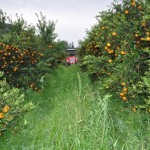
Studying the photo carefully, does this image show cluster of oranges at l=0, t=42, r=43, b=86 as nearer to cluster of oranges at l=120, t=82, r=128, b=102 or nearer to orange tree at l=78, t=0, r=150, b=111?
orange tree at l=78, t=0, r=150, b=111

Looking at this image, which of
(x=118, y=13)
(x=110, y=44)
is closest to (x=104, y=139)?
(x=110, y=44)

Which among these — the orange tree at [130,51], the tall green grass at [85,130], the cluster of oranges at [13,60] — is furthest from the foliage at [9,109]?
the cluster of oranges at [13,60]

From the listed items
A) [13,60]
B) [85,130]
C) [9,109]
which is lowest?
[85,130]

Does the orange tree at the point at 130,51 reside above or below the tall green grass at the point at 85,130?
above

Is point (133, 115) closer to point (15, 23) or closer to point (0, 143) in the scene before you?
point (0, 143)

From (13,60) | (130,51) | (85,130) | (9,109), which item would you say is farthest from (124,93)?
(13,60)

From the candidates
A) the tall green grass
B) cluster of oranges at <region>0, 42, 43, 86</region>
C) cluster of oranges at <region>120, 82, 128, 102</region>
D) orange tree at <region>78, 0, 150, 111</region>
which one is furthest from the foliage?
cluster of oranges at <region>0, 42, 43, 86</region>

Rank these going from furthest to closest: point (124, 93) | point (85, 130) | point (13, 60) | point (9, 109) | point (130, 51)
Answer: point (13, 60) → point (130, 51) → point (124, 93) → point (9, 109) → point (85, 130)

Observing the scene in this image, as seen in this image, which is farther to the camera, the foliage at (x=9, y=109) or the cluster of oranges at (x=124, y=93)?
the cluster of oranges at (x=124, y=93)

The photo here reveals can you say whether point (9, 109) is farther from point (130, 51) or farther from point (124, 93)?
point (130, 51)

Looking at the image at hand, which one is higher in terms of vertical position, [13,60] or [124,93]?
[13,60]

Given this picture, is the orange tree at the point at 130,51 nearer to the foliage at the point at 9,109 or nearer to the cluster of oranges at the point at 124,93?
the cluster of oranges at the point at 124,93

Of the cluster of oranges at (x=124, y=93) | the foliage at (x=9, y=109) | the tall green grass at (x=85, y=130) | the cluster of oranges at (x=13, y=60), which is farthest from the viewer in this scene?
the cluster of oranges at (x=13, y=60)

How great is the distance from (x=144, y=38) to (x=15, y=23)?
437 inches
